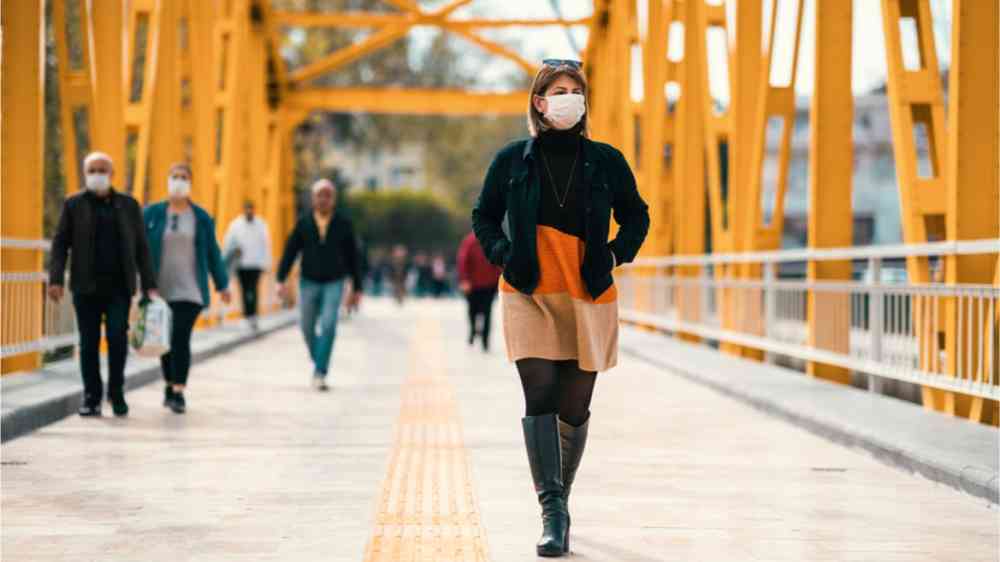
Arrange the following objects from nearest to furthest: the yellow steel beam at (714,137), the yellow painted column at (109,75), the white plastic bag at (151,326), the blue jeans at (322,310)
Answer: the white plastic bag at (151,326) < the blue jeans at (322,310) < the yellow painted column at (109,75) < the yellow steel beam at (714,137)

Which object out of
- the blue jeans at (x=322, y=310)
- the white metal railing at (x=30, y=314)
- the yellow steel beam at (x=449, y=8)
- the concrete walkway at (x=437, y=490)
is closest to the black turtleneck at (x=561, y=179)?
the concrete walkway at (x=437, y=490)

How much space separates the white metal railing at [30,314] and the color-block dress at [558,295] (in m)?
Result: 6.31

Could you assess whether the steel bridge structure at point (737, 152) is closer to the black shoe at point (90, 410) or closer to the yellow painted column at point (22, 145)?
the yellow painted column at point (22, 145)

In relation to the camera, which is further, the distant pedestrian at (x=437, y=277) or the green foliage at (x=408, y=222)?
the green foliage at (x=408, y=222)

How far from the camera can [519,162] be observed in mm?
6047

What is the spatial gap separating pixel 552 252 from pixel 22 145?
24.3ft

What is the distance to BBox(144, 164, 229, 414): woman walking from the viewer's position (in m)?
11.6

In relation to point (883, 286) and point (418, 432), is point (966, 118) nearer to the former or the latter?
point (883, 286)

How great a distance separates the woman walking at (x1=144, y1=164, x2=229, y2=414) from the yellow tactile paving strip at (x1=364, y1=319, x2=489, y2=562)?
158cm

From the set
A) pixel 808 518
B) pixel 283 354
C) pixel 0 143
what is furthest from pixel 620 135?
pixel 808 518

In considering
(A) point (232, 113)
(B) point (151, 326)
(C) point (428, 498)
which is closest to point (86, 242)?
(B) point (151, 326)

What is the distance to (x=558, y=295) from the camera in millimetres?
6035

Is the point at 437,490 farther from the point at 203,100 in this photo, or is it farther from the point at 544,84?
the point at 203,100

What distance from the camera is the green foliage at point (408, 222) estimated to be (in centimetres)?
7531
